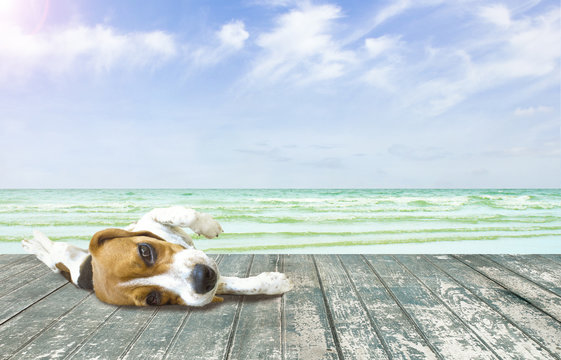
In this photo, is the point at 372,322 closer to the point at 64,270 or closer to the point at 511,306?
the point at 511,306

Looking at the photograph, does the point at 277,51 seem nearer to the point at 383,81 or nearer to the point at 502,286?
the point at 383,81

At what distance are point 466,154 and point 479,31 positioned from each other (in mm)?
4529

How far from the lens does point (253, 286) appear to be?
217 cm

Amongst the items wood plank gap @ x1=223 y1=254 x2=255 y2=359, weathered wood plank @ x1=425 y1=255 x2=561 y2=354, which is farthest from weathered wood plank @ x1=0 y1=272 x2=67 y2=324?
weathered wood plank @ x1=425 y1=255 x2=561 y2=354

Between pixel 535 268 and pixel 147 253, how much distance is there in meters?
2.79

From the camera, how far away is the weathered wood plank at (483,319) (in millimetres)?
1575

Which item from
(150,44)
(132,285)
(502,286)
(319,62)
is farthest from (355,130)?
(132,285)

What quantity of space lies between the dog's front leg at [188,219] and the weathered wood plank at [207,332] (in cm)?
38

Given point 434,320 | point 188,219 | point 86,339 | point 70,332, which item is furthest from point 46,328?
point 434,320

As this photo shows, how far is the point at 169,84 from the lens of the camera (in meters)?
15.4

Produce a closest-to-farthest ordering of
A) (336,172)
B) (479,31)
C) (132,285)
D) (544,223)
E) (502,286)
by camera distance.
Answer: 1. (132,285)
2. (502,286)
3. (544,223)
4. (479,31)
5. (336,172)

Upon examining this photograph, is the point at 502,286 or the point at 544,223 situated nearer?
the point at 502,286

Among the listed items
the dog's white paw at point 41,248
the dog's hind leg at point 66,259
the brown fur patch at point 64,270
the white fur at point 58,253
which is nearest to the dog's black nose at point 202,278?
the dog's hind leg at point 66,259

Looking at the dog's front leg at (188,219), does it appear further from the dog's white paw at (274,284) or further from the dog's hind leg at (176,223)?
the dog's white paw at (274,284)
